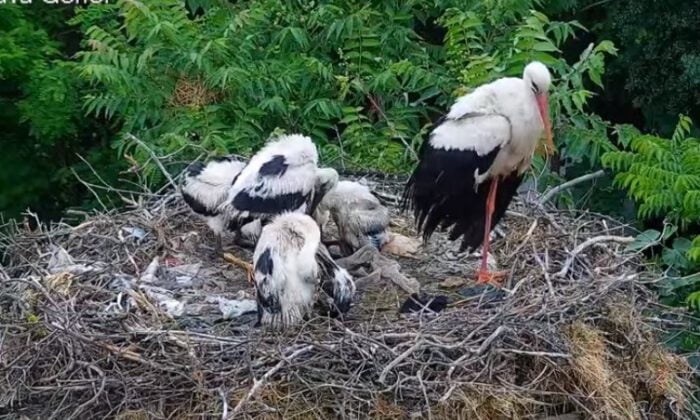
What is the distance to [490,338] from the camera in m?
3.97

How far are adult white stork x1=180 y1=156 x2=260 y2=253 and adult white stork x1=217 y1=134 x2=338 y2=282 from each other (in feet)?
0.18

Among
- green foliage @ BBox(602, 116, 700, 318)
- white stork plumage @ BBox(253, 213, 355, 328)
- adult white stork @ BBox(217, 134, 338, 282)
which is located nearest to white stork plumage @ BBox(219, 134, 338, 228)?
adult white stork @ BBox(217, 134, 338, 282)

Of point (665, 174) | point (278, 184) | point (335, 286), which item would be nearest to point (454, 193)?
point (278, 184)

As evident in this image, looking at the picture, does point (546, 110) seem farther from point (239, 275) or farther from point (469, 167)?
point (239, 275)

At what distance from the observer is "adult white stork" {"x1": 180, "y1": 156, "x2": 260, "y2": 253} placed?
5188 mm

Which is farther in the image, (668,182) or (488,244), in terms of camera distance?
(668,182)

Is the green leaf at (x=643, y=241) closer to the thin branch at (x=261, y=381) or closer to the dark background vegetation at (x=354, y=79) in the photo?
the dark background vegetation at (x=354, y=79)

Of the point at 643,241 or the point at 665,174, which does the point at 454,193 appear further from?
the point at 665,174

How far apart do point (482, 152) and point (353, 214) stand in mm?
749

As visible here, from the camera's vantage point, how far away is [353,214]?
5.31 meters

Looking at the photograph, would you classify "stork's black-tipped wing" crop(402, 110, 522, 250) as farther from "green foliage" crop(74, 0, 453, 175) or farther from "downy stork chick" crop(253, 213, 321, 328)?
"green foliage" crop(74, 0, 453, 175)

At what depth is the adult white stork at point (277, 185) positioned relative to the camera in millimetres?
4855

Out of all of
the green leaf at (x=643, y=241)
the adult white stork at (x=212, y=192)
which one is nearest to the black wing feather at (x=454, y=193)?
the green leaf at (x=643, y=241)

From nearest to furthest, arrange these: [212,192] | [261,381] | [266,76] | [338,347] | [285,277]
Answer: [261,381] < [338,347] < [285,277] < [212,192] < [266,76]
